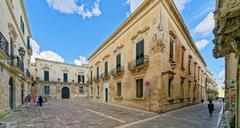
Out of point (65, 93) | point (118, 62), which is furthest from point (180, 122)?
point (65, 93)

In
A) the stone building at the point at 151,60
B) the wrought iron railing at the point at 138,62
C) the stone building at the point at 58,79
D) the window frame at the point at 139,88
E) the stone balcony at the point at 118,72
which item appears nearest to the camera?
the stone building at the point at 151,60

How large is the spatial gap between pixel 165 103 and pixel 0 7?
40.2ft

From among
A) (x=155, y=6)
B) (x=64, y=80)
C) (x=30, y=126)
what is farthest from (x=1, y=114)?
(x=64, y=80)

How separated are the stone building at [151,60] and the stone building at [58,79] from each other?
20.9 meters

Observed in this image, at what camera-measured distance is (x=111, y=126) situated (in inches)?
284

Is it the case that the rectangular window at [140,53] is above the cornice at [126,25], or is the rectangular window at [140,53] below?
below

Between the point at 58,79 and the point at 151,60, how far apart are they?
29.6 meters

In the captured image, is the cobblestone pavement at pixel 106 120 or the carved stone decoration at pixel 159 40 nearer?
the cobblestone pavement at pixel 106 120

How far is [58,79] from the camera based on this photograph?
36.5 metres

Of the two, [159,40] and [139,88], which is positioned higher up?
[159,40]

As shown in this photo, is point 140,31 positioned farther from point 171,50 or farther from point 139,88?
point 139,88

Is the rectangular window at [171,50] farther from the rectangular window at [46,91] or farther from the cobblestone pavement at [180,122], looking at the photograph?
the rectangular window at [46,91]

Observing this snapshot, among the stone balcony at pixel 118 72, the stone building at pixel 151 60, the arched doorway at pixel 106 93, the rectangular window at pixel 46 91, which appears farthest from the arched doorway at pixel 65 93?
the stone balcony at pixel 118 72

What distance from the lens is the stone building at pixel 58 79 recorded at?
112 ft
